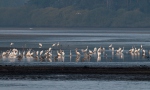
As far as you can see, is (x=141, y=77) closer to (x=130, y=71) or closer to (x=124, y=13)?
(x=130, y=71)

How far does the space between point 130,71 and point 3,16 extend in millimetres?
136433

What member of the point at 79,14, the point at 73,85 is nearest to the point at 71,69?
the point at 73,85

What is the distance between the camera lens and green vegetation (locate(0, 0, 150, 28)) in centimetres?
15138

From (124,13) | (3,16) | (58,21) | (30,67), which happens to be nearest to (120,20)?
(124,13)

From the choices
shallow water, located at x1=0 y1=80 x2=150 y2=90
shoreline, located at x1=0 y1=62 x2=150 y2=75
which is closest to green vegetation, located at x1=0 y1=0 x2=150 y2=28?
shoreline, located at x1=0 y1=62 x2=150 y2=75

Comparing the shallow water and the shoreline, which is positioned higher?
the shoreline

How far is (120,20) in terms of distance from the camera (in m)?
152

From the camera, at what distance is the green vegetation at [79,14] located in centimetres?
15138

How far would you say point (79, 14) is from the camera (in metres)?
154

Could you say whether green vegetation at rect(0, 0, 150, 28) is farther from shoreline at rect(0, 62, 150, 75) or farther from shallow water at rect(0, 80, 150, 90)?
shallow water at rect(0, 80, 150, 90)

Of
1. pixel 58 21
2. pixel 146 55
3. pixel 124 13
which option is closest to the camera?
pixel 146 55

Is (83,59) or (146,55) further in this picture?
(146,55)

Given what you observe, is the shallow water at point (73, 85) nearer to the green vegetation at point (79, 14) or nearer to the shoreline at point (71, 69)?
the shoreline at point (71, 69)

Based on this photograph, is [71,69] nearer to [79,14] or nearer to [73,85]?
[73,85]
